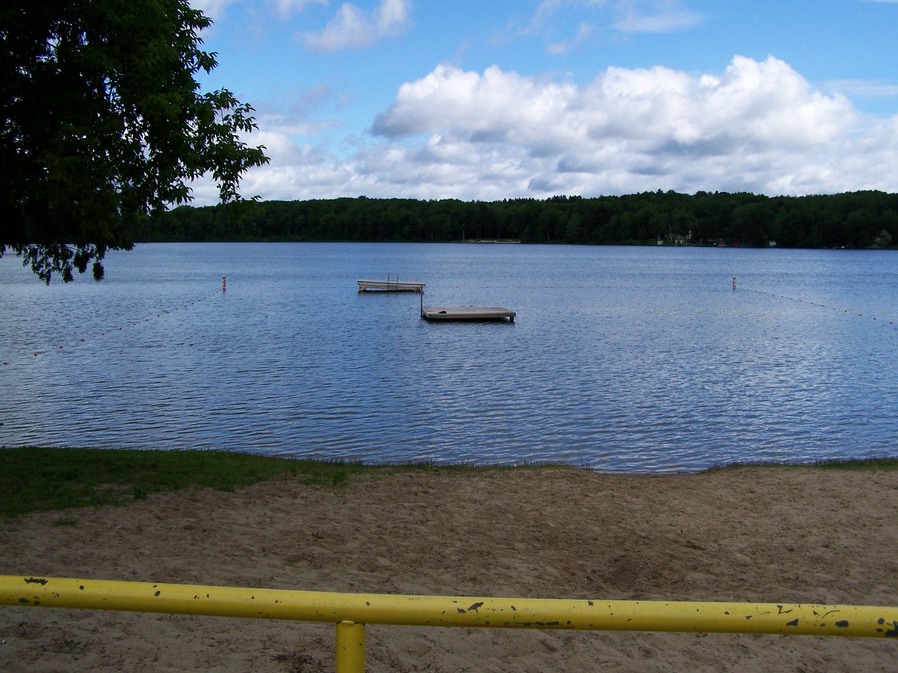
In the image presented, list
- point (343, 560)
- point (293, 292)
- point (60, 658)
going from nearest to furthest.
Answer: point (60, 658)
point (343, 560)
point (293, 292)

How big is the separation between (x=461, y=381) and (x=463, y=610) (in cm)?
2318

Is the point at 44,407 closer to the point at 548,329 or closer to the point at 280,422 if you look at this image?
the point at 280,422

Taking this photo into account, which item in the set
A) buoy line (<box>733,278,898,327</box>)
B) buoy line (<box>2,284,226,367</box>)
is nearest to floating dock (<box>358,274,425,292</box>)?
buoy line (<box>2,284,226,367</box>)

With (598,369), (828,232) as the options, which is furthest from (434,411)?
(828,232)

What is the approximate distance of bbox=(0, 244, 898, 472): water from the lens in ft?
58.5

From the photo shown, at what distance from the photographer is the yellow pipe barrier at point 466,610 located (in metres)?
2.50

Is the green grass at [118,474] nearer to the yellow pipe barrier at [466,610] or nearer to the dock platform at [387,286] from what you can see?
the yellow pipe barrier at [466,610]

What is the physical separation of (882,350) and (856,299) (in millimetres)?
31446

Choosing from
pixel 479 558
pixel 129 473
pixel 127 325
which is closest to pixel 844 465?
pixel 479 558

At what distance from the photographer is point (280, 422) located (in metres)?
19.7

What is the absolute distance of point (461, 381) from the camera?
25.7 meters

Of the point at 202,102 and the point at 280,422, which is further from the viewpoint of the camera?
the point at 280,422

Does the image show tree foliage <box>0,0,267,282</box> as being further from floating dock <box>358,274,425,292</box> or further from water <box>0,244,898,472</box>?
floating dock <box>358,274,425,292</box>

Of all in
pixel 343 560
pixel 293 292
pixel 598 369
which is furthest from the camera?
pixel 293 292
